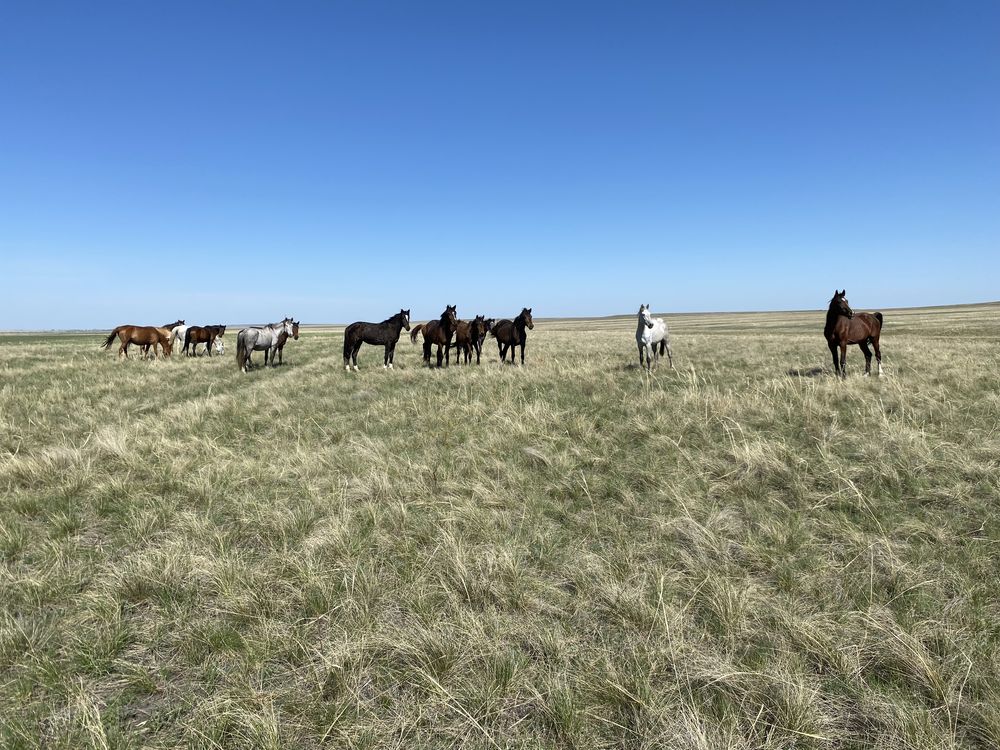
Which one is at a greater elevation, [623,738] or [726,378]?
[726,378]

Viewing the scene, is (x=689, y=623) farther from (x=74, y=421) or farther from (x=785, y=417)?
(x=74, y=421)

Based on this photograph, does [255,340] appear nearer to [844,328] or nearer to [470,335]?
[470,335]

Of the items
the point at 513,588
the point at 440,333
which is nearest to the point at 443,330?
the point at 440,333

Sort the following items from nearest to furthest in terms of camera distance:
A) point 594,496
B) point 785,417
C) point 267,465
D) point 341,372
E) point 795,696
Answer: point 795,696, point 594,496, point 267,465, point 785,417, point 341,372

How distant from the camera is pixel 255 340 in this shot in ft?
63.0

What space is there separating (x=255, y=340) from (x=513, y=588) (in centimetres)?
1941

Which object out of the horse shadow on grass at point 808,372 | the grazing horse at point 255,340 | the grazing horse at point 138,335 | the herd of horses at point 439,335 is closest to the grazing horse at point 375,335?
the herd of horses at point 439,335

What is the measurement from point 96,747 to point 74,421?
1008 centimetres

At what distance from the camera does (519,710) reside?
2350 millimetres

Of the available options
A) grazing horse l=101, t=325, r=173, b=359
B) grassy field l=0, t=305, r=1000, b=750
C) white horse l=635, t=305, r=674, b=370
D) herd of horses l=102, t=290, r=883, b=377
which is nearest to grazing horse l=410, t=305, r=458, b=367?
herd of horses l=102, t=290, r=883, b=377

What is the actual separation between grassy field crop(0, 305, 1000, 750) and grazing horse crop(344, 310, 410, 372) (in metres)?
10.8

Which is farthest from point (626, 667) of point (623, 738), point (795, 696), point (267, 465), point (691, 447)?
point (267, 465)

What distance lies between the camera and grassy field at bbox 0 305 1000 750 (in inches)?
88.6

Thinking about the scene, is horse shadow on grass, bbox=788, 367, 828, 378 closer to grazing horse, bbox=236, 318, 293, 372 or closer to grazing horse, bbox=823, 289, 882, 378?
grazing horse, bbox=823, 289, 882, 378
